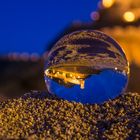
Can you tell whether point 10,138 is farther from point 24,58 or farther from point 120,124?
point 24,58

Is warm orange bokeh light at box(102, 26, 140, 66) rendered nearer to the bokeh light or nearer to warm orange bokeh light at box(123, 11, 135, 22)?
warm orange bokeh light at box(123, 11, 135, 22)

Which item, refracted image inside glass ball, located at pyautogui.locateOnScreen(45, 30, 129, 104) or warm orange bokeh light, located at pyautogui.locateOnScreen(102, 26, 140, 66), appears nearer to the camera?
refracted image inside glass ball, located at pyautogui.locateOnScreen(45, 30, 129, 104)

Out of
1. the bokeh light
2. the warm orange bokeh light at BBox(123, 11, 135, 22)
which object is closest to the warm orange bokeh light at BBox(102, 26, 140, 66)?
the warm orange bokeh light at BBox(123, 11, 135, 22)

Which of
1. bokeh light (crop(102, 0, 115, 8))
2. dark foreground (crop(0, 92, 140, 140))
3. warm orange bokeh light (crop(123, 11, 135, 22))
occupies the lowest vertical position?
dark foreground (crop(0, 92, 140, 140))

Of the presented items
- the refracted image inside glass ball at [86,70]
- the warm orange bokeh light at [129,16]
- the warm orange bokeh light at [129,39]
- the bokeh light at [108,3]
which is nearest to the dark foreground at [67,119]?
the refracted image inside glass ball at [86,70]

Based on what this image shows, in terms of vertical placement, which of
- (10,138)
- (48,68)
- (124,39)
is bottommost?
(10,138)

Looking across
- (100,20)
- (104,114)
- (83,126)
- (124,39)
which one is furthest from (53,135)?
(100,20)
